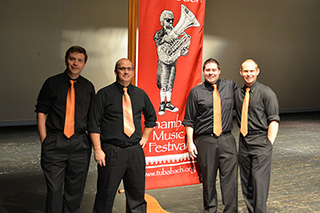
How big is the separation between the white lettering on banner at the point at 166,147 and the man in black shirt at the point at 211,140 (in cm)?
32

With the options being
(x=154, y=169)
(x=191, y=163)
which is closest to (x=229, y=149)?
(x=191, y=163)

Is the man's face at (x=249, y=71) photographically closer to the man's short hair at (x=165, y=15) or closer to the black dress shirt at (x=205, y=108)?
the black dress shirt at (x=205, y=108)

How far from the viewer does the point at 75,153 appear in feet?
8.79

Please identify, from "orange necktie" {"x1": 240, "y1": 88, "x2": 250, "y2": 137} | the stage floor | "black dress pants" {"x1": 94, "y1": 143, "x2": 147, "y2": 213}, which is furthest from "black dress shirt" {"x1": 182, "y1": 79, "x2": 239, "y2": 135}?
the stage floor

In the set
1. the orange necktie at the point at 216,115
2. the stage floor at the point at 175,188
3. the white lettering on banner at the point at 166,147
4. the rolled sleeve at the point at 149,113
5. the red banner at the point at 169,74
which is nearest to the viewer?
the rolled sleeve at the point at 149,113

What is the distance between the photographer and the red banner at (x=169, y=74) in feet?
10.4

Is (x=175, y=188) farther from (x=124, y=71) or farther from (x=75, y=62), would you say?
(x=75, y=62)

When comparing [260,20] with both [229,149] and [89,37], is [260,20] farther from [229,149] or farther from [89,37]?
[229,149]

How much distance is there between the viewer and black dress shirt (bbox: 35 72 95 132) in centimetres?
266

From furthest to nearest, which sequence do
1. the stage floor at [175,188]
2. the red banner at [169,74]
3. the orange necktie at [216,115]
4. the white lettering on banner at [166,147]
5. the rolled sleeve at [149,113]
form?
the stage floor at [175,188], the white lettering on banner at [166,147], the red banner at [169,74], the orange necktie at [216,115], the rolled sleeve at [149,113]

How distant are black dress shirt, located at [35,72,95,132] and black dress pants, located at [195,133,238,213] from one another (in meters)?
1.08

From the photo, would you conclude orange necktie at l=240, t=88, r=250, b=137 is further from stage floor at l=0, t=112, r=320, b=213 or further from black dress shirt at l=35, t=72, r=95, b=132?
black dress shirt at l=35, t=72, r=95, b=132

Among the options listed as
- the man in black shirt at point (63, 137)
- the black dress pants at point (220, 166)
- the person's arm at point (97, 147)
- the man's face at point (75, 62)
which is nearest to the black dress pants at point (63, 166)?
the man in black shirt at point (63, 137)

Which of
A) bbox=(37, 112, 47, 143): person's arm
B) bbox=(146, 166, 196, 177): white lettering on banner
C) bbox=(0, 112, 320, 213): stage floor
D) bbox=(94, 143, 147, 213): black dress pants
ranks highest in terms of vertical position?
bbox=(37, 112, 47, 143): person's arm
